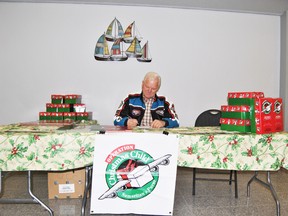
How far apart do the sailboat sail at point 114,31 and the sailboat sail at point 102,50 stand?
89 mm

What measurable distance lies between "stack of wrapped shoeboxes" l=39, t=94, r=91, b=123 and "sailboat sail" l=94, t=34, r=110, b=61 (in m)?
0.79

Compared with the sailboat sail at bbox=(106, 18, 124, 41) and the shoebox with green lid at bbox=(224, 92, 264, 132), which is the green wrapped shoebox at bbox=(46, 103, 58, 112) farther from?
the shoebox with green lid at bbox=(224, 92, 264, 132)

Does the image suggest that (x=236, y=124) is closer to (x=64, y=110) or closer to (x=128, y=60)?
(x=64, y=110)

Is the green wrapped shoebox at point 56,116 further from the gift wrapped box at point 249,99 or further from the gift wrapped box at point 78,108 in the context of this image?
the gift wrapped box at point 249,99

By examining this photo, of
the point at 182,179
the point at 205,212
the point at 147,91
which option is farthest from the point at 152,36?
the point at 205,212

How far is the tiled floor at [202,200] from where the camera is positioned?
6.87 feet

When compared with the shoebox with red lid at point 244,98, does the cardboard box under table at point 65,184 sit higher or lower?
lower

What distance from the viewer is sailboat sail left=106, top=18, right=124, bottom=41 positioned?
150 inches

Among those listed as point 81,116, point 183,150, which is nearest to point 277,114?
point 183,150

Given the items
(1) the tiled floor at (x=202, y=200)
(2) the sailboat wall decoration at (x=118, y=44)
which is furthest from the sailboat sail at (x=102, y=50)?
(1) the tiled floor at (x=202, y=200)

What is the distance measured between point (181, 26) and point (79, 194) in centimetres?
294

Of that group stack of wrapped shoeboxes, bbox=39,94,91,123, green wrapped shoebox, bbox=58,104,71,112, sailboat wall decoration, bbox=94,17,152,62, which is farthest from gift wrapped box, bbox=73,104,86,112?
sailboat wall decoration, bbox=94,17,152,62

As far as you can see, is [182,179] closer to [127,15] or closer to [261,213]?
[261,213]

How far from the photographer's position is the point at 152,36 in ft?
12.8
